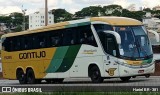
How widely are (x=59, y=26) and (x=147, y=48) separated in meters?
5.35

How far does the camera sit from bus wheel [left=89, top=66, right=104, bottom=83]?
2380 cm

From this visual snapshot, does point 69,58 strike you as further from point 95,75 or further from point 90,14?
point 90,14

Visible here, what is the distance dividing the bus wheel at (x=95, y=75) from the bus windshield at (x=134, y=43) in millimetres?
1682

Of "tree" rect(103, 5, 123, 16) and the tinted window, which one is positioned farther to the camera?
"tree" rect(103, 5, 123, 16)

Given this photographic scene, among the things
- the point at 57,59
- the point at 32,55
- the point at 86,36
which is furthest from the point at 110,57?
the point at 32,55

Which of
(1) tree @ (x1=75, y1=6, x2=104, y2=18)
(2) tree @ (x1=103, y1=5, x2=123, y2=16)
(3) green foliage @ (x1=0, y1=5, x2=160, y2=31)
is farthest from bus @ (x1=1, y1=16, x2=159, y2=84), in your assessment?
(2) tree @ (x1=103, y1=5, x2=123, y2=16)

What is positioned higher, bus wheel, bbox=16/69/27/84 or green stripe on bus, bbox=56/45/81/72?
green stripe on bus, bbox=56/45/81/72

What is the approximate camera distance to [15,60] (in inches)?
1187

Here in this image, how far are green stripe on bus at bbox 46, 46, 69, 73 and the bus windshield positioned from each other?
3773 millimetres

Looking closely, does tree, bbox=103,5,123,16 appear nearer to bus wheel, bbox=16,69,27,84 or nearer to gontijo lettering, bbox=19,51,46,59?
bus wheel, bbox=16,69,27,84

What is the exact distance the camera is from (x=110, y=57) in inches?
914

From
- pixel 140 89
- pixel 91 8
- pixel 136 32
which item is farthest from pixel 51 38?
pixel 91 8

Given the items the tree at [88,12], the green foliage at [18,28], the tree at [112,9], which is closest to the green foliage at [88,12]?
the tree at [88,12]

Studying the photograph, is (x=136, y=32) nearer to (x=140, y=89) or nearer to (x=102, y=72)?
(x=102, y=72)
